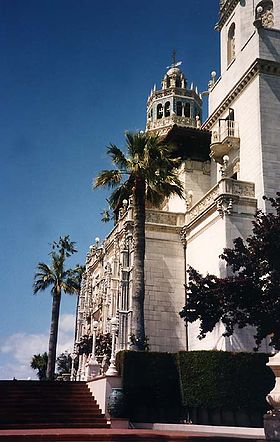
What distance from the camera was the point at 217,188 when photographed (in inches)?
1051

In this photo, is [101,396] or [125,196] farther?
[125,196]

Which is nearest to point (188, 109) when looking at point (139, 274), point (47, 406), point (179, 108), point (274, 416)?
point (179, 108)

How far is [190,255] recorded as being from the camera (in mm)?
29859

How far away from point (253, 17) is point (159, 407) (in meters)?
23.8

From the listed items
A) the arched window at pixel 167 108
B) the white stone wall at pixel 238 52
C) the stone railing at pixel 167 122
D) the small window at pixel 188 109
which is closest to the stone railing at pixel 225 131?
the white stone wall at pixel 238 52

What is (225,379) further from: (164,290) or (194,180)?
(194,180)

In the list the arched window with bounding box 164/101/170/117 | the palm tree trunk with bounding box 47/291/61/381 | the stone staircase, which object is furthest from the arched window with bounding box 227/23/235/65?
the palm tree trunk with bounding box 47/291/61/381

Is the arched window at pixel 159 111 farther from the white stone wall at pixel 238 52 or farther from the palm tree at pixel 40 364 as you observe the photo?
the palm tree at pixel 40 364

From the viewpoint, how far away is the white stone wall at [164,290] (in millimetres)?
28172

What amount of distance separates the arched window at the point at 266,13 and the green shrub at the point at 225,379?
20.8m

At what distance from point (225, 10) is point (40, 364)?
143 feet

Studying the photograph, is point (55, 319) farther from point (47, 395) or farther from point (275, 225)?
point (275, 225)

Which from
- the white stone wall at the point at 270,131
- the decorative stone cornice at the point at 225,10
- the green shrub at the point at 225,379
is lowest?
the green shrub at the point at 225,379

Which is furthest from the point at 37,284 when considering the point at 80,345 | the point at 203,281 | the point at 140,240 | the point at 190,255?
the point at 203,281
